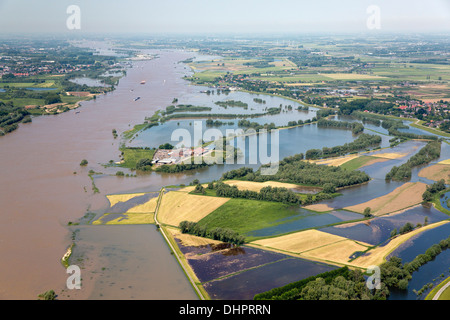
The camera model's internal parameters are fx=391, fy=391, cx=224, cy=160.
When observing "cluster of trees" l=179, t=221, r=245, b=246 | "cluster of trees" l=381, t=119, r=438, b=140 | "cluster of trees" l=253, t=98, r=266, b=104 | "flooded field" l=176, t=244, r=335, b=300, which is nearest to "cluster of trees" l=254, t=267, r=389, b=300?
"flooded field" l=176, t=244, r=335, b=300

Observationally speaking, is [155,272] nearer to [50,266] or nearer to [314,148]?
[50,266]

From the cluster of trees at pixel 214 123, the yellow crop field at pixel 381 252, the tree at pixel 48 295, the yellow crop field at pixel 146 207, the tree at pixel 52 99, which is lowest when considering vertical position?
the tree at pixel 48 295

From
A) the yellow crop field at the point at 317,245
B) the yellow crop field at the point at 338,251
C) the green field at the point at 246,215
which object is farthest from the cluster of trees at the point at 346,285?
the green field at the point at 246,215

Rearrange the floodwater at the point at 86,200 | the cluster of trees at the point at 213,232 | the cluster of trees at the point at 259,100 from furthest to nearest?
the cluster of trees at the point at 259,100 < the cluster of trees at the point at 213,232 < the floodwater at the point at 86,200

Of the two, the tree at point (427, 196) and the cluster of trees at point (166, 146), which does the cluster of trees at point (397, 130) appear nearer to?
the tree at point (427, 196)

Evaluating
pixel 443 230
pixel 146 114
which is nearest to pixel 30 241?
pixel 443 230

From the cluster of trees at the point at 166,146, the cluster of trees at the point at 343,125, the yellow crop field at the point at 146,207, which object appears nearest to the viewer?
the yellow crop field at the point at 146,207
